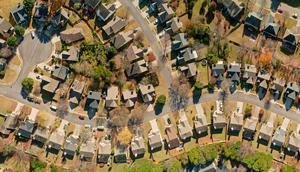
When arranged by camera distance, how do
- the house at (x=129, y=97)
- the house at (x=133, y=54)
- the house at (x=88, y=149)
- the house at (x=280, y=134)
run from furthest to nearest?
1. the house at (x=280, y=134)
2. the house at (x=88, y=149)
3. the house at (x=129, y=97)
4. the house at (x=133, y=54)

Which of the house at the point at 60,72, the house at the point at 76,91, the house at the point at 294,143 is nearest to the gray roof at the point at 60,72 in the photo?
the house at the point at 60,72

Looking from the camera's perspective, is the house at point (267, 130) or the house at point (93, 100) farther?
the house at point (267, 130)

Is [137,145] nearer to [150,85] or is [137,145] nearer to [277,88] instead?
[150,85]

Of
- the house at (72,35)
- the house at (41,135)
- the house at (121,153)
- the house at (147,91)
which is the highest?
the house at (72,35)

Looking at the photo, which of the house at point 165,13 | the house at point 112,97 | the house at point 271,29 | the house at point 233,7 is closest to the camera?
the house at point 233,7

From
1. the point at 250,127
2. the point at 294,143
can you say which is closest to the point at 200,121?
the point at 250,127

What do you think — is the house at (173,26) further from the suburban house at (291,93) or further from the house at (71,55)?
the suburban house at (291,93)

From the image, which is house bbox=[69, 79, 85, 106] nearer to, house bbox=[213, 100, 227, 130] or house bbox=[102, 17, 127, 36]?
house bbox=[102, 17, 127, 36]
